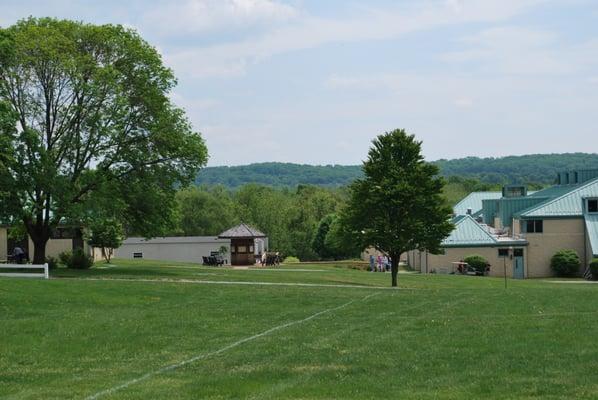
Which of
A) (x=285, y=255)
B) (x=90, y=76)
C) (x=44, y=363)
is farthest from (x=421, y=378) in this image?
(x=285, y=255)

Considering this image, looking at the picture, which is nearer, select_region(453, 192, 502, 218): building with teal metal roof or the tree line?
select_region(453, 192, 502, 218): building with teal metal roof

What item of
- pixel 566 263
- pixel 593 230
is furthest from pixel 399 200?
pixel 593 230

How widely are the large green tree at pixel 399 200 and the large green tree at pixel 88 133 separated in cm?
1046

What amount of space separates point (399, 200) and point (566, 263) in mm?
30460

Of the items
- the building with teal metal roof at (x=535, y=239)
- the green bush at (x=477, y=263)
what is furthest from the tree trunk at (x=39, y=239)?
the green bush at (x=477, y=263)

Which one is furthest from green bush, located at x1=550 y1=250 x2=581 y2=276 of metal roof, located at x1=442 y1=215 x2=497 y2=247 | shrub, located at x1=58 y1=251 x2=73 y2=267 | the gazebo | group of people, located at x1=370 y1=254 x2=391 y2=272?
shrub, located at x1=58 y1=251 x2=73 y2=267

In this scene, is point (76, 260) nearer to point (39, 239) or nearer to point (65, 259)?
point (65, 259)

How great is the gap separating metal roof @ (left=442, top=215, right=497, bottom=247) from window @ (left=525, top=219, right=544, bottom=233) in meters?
2.99

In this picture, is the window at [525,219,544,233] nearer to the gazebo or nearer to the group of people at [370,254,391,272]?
the group of people at [370,254,391,272]

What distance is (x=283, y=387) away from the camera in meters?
11.9

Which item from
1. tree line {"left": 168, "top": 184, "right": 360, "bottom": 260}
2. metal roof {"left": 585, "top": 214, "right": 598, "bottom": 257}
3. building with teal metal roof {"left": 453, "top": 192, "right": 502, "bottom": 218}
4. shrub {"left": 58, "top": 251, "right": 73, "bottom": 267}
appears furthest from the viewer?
tree line {"left": 168, "top": 184, "right": 360, "bottom": 260}

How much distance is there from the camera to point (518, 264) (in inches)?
2749

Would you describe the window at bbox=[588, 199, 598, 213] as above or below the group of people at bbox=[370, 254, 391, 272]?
above

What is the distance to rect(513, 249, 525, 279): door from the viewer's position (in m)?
69.5
